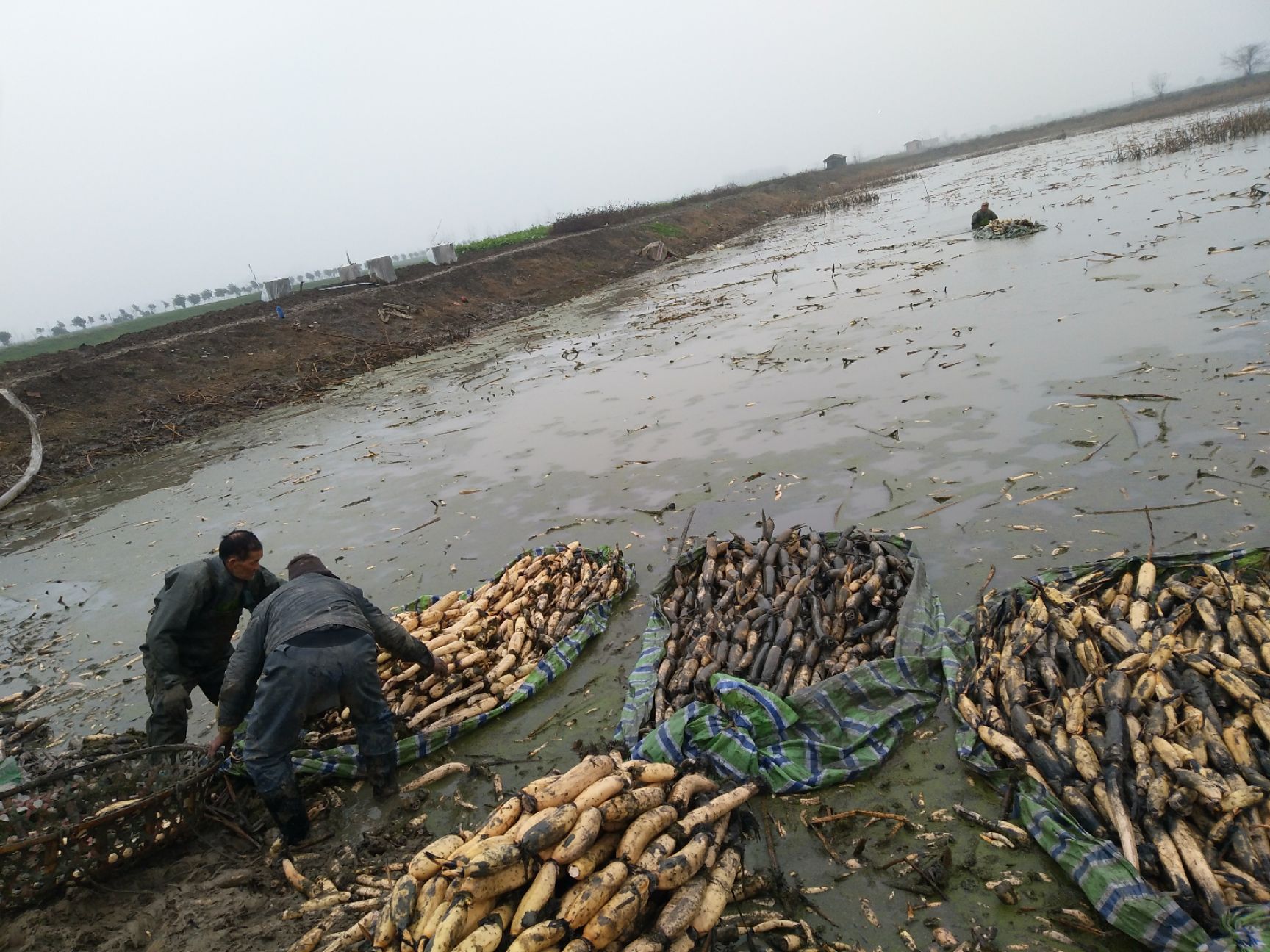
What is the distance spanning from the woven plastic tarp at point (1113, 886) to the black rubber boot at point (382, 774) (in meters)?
3.74

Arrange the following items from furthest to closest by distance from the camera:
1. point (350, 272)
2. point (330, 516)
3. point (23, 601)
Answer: point (350, 272), point (330, 516), point (23, 601)

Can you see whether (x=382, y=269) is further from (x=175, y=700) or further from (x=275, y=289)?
(x=175, y=700)

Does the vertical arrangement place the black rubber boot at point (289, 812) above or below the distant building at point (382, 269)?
below

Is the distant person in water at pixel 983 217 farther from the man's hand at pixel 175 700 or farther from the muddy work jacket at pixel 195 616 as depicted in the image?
the man's hand at pixel 175 700

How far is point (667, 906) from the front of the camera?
3115mm

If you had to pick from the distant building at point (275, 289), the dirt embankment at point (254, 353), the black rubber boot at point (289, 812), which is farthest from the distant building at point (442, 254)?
the black rubber boot at point (289, 812)

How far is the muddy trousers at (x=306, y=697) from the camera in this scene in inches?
172

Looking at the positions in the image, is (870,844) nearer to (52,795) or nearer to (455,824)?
(455,824)

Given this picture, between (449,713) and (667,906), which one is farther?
(449,713)

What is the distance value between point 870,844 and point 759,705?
3.30 ft

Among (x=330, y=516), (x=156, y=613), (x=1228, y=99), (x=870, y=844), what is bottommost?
(x=870, y=844)

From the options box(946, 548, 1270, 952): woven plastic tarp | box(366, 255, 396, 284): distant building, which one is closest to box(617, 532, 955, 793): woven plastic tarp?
box(946, 548, 1270, 952): woven plastic tarp

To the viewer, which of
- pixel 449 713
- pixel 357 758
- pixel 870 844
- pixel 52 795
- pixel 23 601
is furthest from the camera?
pixel 23 601

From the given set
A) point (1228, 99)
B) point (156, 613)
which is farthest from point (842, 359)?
point (1228, 99)
